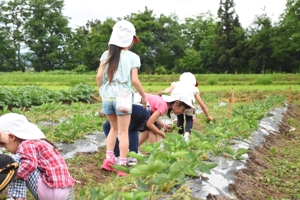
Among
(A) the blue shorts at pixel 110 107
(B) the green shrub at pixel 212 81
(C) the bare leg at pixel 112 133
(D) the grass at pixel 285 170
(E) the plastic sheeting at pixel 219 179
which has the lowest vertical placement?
(B) the green shrub at pixel 212 81

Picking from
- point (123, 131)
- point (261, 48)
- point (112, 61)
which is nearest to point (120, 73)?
point (112, 61)

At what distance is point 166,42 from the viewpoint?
45.0 meters

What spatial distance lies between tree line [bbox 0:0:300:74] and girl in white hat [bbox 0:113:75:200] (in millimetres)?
35964

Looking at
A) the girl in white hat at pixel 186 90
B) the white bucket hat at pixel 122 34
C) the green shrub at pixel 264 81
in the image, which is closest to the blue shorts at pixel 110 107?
the white bucket hat at pixel 122 34

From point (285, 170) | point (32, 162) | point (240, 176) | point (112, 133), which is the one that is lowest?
point (285, 170)

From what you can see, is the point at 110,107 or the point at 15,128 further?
the point at 110,107

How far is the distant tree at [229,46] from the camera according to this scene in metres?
39.2

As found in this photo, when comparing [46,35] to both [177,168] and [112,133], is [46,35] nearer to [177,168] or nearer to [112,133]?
[112,133]

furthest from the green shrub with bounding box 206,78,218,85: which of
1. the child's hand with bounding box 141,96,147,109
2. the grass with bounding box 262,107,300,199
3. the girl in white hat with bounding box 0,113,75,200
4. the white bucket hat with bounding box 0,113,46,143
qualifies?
the white bucket hat with bounding box 0,113,46,143

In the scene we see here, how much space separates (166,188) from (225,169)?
1389mm

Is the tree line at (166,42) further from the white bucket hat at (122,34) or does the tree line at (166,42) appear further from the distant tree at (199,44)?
the white bucket hat at (122,34)

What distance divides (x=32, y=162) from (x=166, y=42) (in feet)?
140

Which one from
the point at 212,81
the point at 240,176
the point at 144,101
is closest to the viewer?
the point at 240,176

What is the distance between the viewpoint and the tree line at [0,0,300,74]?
39.2 metres
